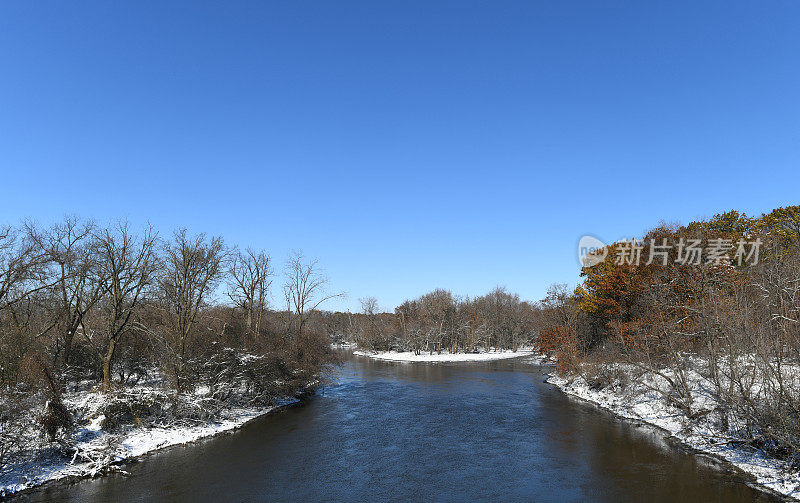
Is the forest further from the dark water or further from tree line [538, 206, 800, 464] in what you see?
tree line [538, 206, 800, 464]

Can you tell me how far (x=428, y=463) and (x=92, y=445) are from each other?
16.0 metres

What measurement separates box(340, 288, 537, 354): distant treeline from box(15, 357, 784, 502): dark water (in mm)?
65110

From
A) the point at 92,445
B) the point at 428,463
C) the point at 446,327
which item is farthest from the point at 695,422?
the point at 446,327

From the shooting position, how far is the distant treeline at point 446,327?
9956 cm

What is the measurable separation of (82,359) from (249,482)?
1902cm

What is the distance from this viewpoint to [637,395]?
32.9 metres

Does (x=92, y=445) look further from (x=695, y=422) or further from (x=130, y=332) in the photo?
(x=695, y=422)

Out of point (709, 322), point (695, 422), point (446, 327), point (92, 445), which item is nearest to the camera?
point (92, 445)

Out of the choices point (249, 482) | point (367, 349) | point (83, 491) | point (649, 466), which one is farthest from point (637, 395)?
point (367, 349)

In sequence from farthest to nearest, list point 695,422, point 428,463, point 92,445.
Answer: point 695,422
point 428,463
point 92,445

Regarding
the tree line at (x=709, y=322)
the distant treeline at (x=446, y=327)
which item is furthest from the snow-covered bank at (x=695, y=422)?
the distant treeline at (x=446, y=327)

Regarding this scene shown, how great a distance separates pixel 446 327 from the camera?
100 m

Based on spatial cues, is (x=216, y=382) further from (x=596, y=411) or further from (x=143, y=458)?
(x=596, y=411)

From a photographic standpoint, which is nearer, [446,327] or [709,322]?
[709,322]
